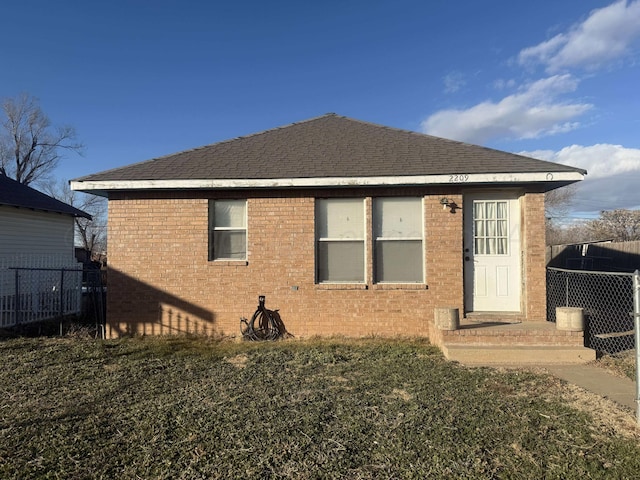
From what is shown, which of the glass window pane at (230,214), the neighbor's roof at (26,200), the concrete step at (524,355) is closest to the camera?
the concrete step at (524,355)

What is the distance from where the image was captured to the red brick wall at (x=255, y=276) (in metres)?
7.54

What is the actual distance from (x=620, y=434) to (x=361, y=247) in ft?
15.6

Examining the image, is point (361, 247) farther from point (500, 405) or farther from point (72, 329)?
point (72, 329)

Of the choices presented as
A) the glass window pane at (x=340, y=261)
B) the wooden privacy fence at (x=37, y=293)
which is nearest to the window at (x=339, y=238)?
the glass window pane at (x=340, y=261)

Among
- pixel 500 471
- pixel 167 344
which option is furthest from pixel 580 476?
pixel 167 344

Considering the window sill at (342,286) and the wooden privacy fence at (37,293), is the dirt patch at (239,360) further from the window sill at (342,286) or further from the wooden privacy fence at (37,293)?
the wooden privacy fence at (37,293)

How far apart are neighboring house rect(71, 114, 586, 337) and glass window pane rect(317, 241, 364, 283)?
0.02 m

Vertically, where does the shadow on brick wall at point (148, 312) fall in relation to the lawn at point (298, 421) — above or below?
above

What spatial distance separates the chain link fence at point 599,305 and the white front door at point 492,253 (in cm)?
89

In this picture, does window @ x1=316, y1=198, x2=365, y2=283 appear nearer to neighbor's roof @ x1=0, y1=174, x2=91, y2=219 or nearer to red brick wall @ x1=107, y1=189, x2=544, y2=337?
red brick wall @ x1=107, y1=189, x2=544, y2=337

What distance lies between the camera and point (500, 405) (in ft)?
14.5

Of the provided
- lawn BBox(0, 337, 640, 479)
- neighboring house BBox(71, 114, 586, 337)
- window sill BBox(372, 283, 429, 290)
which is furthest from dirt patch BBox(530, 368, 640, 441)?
window sill BBox(372, 283, 429, 290)

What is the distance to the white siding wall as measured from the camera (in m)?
12.8

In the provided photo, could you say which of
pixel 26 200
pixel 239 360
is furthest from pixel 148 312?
pixel 26 200
